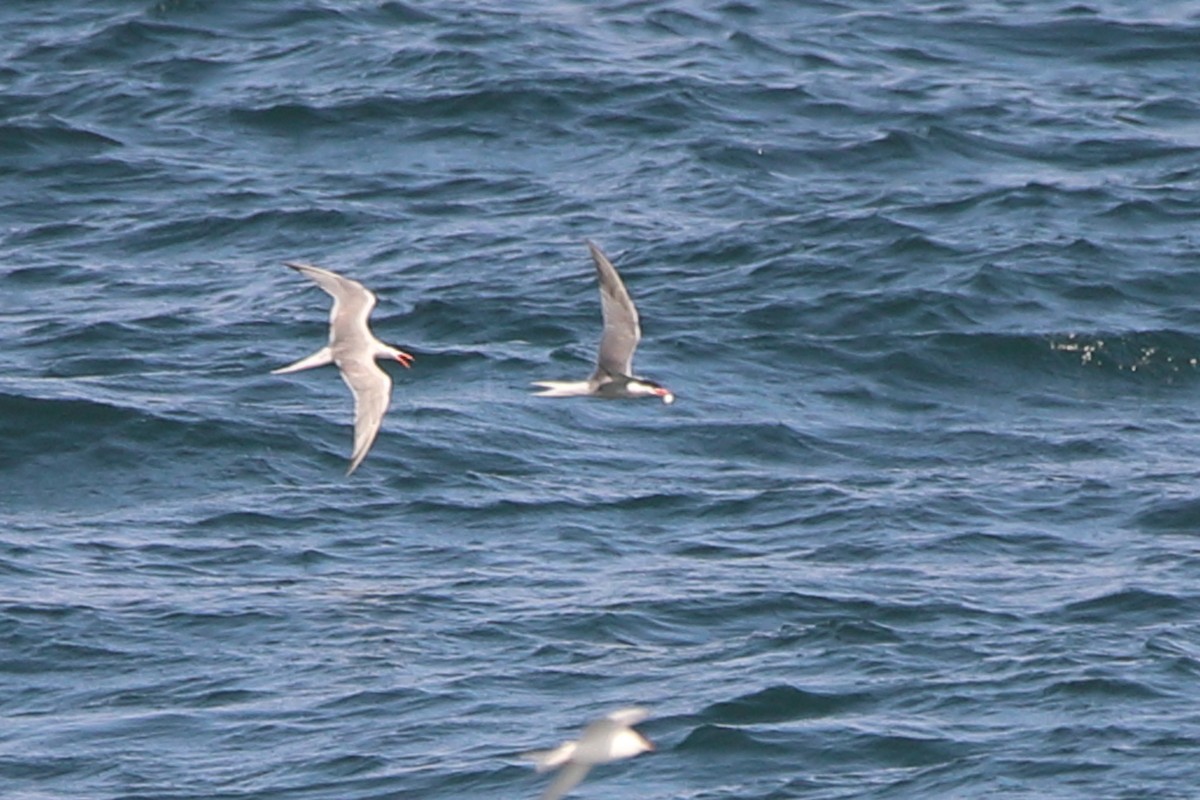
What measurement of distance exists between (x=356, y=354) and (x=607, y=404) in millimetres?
6356

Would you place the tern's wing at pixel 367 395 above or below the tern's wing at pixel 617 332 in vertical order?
below

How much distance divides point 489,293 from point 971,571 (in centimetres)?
585

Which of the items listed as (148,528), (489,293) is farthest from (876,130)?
(148,528)

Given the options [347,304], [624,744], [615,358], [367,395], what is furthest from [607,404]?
[624,744]

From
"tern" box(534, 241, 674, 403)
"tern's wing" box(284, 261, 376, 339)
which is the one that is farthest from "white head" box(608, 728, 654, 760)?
"tern's wing" box(284, 261, 376, 339)

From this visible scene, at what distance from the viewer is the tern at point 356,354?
15570mm

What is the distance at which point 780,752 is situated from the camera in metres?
16.9

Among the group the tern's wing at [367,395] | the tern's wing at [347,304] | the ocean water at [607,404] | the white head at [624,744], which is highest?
the tern's wing at [347,304]

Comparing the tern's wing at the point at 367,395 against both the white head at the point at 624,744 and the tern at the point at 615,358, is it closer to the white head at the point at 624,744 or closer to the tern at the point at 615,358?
the tern at the point at 615,358

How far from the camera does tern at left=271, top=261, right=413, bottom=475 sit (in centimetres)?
1557

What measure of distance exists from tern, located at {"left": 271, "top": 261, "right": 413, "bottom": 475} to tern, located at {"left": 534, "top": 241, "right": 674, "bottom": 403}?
950mm

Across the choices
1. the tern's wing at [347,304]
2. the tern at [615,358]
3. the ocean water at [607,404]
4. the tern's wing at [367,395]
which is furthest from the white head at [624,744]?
the tern's wing at [347,304]

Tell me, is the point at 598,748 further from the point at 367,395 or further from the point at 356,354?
the point at 356,354

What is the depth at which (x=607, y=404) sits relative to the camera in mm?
22344
